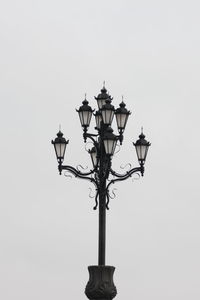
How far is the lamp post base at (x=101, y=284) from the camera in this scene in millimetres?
35688

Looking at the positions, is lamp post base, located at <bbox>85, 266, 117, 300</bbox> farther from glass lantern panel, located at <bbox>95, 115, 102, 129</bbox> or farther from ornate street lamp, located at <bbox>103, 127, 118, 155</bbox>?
glass lantern panel, located at <bbox>95, 115, 102, 129</bbox>

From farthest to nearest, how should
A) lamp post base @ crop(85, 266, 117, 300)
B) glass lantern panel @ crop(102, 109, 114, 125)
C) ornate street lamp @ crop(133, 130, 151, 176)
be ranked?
ornate street lamp @ crop(133, 130, 151, 176) < glass lantern panel @ crop(102, 109, 114, 125) < lamp post base @ crop(85, 266, 117, 300)

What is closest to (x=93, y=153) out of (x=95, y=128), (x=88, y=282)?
(x=95, y=128)

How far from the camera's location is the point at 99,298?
3572 cm

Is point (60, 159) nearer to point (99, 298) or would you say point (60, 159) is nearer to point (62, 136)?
point (62, 136)

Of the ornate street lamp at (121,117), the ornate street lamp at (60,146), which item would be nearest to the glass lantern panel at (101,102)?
the ornate street lamp at (121,117)

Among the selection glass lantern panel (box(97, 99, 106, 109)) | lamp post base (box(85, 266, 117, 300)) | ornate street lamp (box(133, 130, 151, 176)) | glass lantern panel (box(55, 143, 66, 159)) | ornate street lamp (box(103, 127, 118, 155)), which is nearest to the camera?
lamp post base (box(85, 266, 117, 300))

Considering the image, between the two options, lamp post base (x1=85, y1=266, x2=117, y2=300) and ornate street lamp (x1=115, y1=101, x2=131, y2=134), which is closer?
lamp post base (x1=85, y1=266, x2=117, y2=300)

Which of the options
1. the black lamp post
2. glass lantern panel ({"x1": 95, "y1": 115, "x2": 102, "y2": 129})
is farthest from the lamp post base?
glass lantern panel ({"x1": 95, "y1": 115, "x2": 102, "y2": 129})

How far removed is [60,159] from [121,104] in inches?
67.8

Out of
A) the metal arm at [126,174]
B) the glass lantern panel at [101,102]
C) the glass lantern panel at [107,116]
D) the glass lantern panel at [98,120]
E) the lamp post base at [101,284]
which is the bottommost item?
the lamp post base at [101,284]

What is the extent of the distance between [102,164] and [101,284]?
2506 mm

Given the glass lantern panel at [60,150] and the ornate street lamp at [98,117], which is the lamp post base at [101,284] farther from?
the ornate street lamp at [98,117]

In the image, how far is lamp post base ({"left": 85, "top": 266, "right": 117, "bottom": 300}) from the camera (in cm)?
3569
